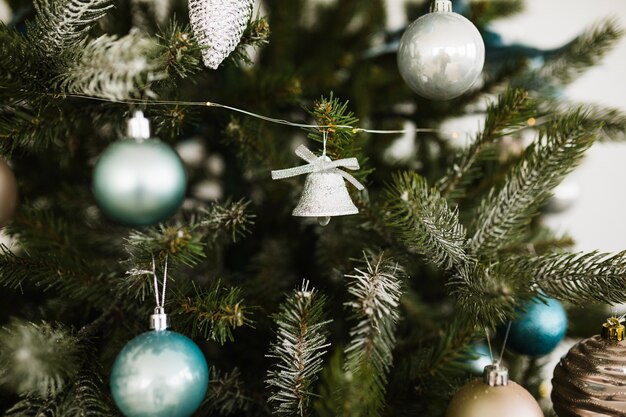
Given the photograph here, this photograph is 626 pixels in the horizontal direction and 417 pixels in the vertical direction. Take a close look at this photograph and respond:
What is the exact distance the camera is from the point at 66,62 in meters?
0.44

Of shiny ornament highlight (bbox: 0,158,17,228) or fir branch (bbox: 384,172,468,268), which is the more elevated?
shiny ornament highlight (bbox: 0,158,17,228)

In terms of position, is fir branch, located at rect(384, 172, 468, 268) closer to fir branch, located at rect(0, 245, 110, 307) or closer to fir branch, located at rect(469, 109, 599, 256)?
fir branch, located at rect(469, 109, 599, 256)

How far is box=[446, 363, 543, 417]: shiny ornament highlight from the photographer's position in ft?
1.52

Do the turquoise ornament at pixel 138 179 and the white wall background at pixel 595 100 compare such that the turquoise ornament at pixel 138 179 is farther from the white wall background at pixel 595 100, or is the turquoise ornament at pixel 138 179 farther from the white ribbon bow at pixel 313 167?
the white wall background at pixel 595 100

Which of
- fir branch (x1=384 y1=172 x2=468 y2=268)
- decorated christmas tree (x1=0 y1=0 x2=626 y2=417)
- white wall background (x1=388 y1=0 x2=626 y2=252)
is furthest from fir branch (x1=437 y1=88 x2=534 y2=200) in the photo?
white wall background (x1=388 y1=0 x2=626 y2=252)

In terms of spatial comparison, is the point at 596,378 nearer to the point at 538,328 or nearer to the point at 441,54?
the point at 538,328

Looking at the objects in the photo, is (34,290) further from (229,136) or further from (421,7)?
(421,7)

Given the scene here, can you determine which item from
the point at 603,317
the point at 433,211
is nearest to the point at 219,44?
the point at 433,211

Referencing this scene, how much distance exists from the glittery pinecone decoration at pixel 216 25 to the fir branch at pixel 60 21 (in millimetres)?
70

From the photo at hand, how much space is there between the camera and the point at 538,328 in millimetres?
568

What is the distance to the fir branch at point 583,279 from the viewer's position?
1.51 feet

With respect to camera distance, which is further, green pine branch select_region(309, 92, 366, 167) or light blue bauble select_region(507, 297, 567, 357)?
light blue bauble select_region(507, 297, 567, 357)

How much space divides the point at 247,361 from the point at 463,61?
424 millimetres

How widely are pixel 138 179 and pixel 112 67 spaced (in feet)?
0.29
